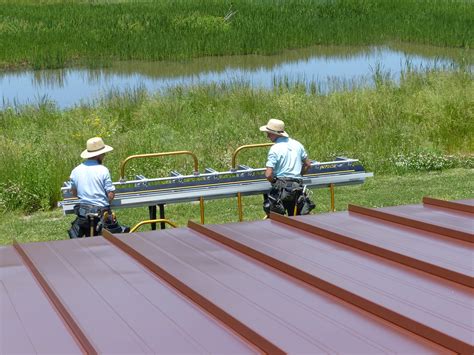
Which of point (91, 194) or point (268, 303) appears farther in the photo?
point (91, 194)

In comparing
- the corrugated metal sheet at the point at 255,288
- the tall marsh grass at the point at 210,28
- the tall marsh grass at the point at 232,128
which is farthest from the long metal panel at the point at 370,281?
the tall marsh grass at the point at 210,28

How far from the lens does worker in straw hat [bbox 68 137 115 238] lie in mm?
8156

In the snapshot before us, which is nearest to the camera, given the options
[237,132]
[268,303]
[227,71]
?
[268,303]

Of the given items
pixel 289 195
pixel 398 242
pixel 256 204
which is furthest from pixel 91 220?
pixel 256 204

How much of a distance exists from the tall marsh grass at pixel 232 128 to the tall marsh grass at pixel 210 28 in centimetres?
1012

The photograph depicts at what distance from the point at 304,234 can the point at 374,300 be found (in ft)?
5.43

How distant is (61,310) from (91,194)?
169 inches

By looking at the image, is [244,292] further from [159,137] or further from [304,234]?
[159,137]

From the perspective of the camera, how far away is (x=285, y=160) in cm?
898

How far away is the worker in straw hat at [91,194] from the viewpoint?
26.8ft

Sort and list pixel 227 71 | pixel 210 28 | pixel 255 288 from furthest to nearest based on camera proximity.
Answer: pixel 210 28, pixel 227 71, pixel 255 288

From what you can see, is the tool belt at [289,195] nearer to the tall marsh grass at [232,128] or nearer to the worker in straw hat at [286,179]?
the worker in straw hat at [286,179]

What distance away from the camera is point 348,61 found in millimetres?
28703

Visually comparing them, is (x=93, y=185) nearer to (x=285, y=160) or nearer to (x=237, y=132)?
(x=285, y=160)
